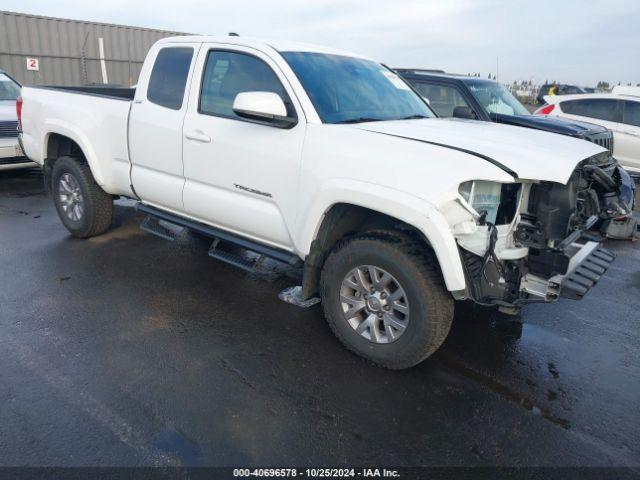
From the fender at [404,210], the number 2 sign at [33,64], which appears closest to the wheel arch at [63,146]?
the fender at [404,210]

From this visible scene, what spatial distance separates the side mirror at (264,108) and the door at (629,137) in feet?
28.5

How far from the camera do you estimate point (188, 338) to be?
358 cm

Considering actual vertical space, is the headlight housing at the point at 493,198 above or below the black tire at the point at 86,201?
above

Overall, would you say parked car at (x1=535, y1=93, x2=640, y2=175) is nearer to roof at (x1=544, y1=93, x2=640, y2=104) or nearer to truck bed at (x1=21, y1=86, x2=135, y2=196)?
roof at (x1=544, y1=93, x2=640, y2=104)

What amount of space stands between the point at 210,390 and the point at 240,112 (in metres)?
1.77

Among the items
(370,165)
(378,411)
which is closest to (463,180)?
(370,165)

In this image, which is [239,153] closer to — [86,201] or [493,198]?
[493,198]

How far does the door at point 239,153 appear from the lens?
136 inches

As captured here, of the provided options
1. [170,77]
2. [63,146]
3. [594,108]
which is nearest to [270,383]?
[170,77]

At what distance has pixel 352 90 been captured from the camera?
3.87 meters

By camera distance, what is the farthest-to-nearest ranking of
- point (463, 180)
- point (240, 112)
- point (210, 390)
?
point (240, 112)
point (210, 390)
point (463, 180)

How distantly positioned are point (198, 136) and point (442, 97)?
15.9 feet

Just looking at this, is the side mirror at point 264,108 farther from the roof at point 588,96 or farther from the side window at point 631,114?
the side window at point 631,114

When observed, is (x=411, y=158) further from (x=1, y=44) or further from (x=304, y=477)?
(x=1, y=44)
